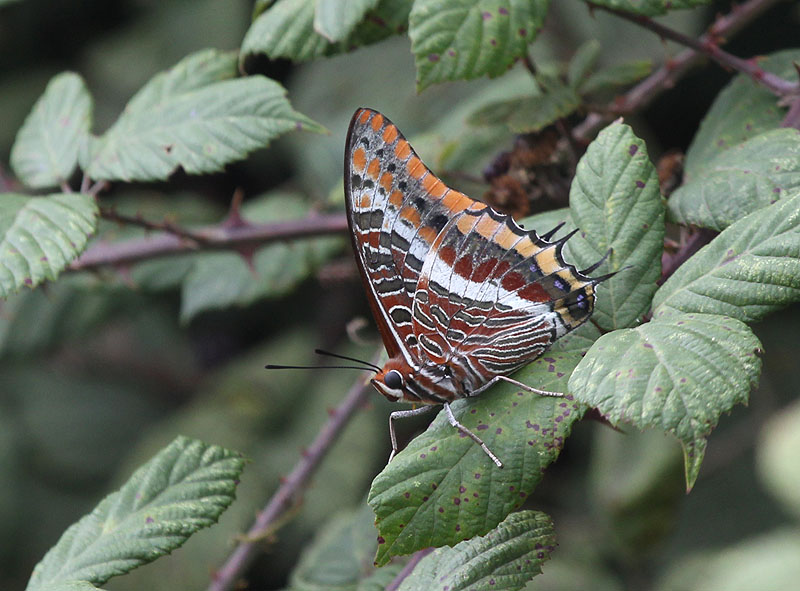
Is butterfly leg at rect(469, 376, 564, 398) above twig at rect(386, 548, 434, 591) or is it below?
above

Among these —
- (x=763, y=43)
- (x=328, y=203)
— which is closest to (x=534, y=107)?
(x=328, y=203)

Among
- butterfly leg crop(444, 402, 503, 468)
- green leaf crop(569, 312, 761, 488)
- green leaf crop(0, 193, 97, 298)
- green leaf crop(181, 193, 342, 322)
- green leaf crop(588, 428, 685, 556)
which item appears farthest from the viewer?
green leaf crop(588, 428, 685, 556)

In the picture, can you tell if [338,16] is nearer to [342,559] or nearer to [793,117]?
[793,117]

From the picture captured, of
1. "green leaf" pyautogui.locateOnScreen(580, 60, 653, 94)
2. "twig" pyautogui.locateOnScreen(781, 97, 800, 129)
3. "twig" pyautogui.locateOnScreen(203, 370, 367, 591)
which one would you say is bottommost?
"twig" pyautogui.locateOnScreen(203, 370, 367, 591)

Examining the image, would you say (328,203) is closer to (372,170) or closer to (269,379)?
(372,170)

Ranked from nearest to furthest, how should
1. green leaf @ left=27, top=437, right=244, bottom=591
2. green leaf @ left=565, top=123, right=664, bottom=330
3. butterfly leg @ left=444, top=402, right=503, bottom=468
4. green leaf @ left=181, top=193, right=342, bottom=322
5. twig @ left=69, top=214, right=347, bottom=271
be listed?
butterfly leg @ left=444, top=402, right=503, bottom=468 → green leaf @ left=565, top=123, right=664, bottom=330 → green leaf @ left=27, top=437, right=244, bottom=591 → twig @ left=69, top=214, right=347, bottom=271 → green leaf @ left=181, top=193, right=342, bottom=322

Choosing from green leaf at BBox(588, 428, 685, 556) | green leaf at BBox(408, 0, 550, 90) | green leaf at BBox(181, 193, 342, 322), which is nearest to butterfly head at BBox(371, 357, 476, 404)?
green leaf at BBox(408, 0, 550, 90)

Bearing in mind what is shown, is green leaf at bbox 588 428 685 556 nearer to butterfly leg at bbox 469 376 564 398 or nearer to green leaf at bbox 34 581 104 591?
butterfly leg at bbox 469 376 564 398
